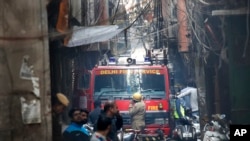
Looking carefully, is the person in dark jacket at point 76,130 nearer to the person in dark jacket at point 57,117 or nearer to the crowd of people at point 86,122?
the crowd of people at point 86,122

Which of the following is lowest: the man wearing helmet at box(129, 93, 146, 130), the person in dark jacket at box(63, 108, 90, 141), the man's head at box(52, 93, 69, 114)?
the man wearing helmet at box(129, 93, 146, 130)

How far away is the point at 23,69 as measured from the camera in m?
5.41

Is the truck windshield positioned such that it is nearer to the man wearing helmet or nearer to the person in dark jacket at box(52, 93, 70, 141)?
the man wearing helmet

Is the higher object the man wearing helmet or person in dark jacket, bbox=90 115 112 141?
person in dark jacket, bbox=90 115 112 141

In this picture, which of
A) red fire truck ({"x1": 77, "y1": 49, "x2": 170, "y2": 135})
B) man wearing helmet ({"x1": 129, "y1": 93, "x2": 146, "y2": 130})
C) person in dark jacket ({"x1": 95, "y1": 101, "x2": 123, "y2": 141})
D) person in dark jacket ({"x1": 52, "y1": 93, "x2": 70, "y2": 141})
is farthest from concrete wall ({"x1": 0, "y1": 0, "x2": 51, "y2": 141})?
red fire truck ({"x1": 77, "y1": 49, "x2": 170, "y2": 135})

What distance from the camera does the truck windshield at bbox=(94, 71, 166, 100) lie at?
1197 centimetres

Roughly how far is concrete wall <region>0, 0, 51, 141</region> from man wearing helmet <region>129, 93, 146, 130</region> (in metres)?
5.33

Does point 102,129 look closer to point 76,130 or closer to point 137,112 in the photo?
point 76,130

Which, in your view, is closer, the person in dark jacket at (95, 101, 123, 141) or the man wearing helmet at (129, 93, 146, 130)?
the person in dark jacket at (95, 101, 123, 141)

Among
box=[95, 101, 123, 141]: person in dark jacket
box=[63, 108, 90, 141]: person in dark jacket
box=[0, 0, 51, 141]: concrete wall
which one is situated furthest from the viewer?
box=[95, 101, 123, 141]: person in dark jacket

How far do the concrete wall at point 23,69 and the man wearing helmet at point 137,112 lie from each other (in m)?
5.33

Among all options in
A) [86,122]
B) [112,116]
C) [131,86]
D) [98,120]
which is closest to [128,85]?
[131,86]

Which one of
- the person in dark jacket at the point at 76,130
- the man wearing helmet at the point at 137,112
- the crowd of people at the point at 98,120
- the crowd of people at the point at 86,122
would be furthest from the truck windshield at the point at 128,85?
the person in dark jacket at the point at 76,130

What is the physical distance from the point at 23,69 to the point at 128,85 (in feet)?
22.3
